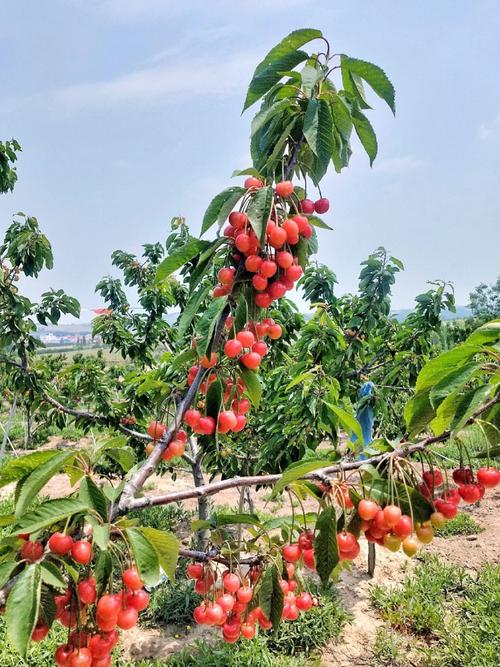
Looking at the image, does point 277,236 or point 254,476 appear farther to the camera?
point 254,476

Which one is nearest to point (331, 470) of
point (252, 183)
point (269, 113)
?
point (252, 183)

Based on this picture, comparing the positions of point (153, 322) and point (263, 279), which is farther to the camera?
point (153, 322)

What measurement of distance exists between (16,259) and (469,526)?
20.1 ft

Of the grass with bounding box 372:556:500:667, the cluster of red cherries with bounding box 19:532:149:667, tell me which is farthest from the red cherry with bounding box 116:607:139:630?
the grass with bounding box 372:556:500:667

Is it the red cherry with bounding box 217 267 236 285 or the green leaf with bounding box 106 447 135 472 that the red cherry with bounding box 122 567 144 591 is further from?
the red cherry with bounding box 217 267 236 285

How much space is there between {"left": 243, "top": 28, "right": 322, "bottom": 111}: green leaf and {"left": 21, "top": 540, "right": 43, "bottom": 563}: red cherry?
108cm

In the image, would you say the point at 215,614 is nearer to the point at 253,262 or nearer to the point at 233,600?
the point at 233,600

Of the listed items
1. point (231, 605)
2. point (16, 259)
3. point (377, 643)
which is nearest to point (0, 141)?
point (16, 259)

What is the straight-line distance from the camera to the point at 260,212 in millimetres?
997

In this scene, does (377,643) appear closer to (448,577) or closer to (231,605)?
(448,577)

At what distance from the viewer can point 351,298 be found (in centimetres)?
522

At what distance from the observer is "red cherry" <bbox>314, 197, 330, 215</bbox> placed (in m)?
1.20

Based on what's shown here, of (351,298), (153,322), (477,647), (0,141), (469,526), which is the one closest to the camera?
(477,647)

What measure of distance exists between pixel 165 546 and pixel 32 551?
0.78 ft
